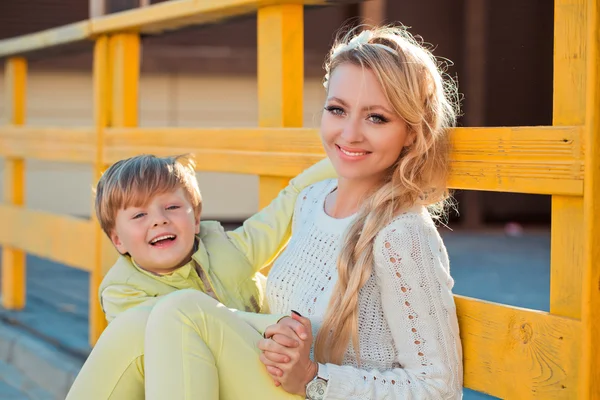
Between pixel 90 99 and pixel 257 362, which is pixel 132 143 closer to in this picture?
pixel 257 362

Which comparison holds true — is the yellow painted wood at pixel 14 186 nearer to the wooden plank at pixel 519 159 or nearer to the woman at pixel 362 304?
the woman at pixel 362 304

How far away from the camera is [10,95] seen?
5.18 metres

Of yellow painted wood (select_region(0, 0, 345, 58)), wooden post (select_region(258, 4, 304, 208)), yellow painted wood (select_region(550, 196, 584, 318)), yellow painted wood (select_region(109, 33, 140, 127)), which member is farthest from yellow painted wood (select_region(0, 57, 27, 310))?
yellow painted wood (select_region(550, 196, 584, 318))

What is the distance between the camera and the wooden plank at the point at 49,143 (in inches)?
158

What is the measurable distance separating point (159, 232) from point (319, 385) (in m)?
0.64

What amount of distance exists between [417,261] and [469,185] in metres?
0.22

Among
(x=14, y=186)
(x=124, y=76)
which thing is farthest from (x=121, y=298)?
(x=14, y=186)

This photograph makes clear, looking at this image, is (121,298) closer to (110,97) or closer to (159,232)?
(159,232)

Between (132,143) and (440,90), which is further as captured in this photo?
(132,143)

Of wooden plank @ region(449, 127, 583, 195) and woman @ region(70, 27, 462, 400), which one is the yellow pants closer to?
woman @ region(70, 27, 462, 400)

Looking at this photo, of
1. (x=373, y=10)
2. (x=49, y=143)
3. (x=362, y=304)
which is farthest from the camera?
(x=373, y=10)

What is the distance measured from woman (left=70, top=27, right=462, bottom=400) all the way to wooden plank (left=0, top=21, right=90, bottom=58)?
1970 millimetres

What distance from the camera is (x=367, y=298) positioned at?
206 centimetres

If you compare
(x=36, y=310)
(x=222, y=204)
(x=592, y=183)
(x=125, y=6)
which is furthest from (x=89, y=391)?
(x=222, y=204)
